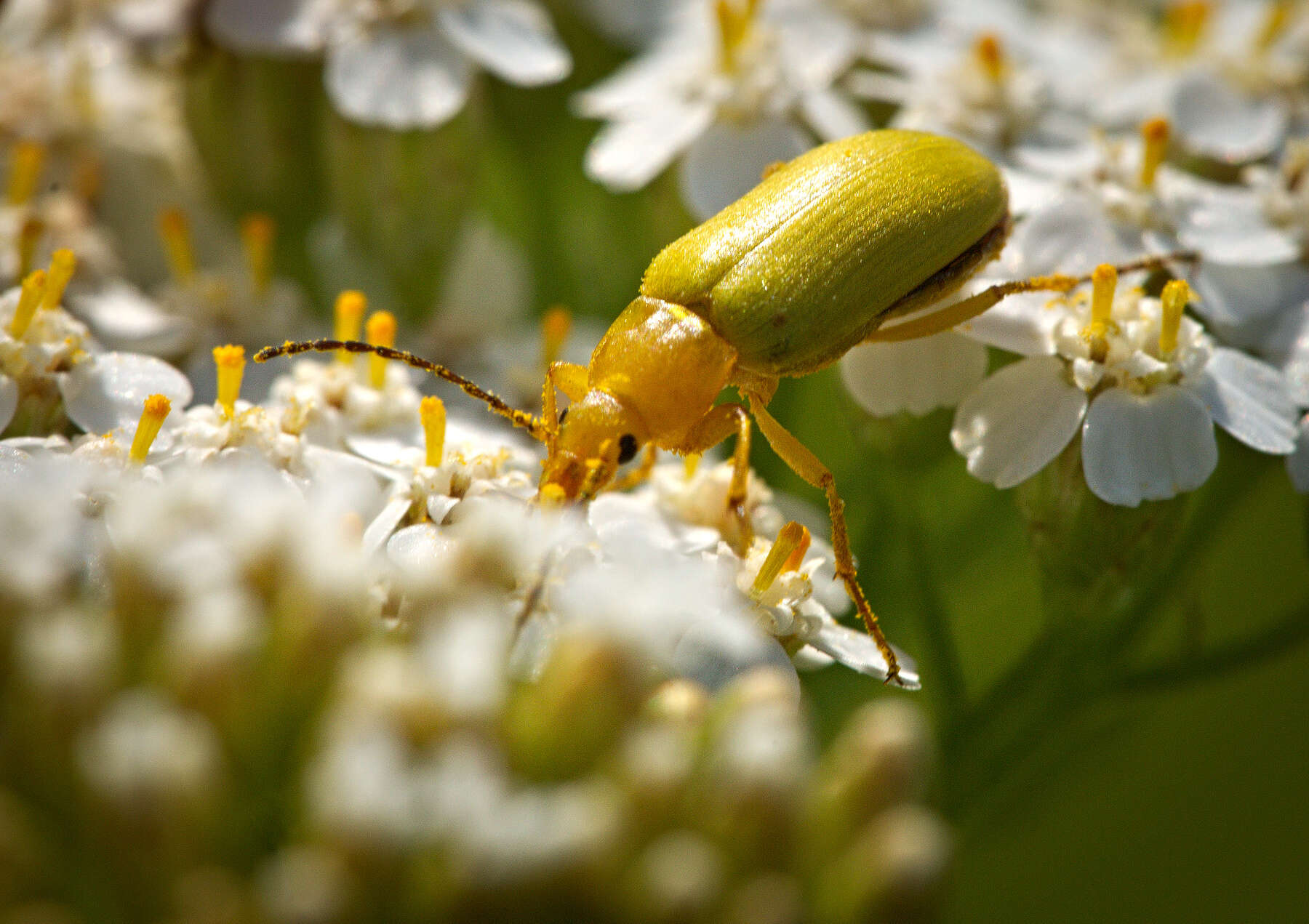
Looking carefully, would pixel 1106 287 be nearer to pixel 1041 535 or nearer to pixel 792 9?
pixel 1041 535

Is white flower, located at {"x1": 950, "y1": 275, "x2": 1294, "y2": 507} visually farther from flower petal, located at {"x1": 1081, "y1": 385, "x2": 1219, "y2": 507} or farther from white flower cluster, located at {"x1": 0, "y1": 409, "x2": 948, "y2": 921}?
white flower cluster, located at {"x1": 0, "y1": 409, "x2": 948, "y2": 921}

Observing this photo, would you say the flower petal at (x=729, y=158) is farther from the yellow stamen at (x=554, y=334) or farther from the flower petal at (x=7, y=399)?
the flower petal at (x=7, y=399)

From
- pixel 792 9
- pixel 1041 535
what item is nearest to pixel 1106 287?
pixel 1041 535

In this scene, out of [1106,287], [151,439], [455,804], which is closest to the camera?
[455,804]

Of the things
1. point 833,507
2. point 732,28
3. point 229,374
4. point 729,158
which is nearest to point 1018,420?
point 833,507

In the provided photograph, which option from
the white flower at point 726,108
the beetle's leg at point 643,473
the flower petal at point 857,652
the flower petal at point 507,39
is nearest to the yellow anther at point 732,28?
the white flower at point 726,108

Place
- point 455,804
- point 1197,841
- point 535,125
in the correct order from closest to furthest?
point 455,804 → point 1197,841 → point 535,125

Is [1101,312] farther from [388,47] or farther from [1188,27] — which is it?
[388,47]
